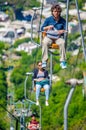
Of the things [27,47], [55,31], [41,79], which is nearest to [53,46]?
[55,31]

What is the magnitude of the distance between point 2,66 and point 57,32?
50.6 metres

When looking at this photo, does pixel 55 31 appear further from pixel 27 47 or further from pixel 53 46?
pixel 27 47

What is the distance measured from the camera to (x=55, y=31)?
13.9m

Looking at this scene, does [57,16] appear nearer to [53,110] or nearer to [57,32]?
[57,32]

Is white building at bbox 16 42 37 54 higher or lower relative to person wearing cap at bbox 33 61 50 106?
lower

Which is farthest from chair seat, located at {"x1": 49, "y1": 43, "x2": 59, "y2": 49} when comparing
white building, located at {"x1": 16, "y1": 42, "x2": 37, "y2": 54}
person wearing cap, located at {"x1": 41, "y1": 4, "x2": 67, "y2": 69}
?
white building, located at {"x1": 16, "y1": 42, "x2": 37, "y2": 54}

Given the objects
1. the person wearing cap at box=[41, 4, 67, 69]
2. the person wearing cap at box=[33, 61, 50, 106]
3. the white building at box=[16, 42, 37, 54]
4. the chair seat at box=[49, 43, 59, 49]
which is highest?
the person wearing cap at box=[41, 4, 67, 69]

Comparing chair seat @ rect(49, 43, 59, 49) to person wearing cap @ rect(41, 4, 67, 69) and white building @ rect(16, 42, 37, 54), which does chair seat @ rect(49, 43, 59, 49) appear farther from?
white building @ rect(16, 42, 37, 54)

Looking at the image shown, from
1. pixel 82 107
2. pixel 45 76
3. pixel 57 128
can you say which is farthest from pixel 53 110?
pixel 45 76

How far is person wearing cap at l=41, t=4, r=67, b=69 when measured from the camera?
44.8ft

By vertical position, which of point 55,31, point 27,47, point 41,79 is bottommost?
point 27,47

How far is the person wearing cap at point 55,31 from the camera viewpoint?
13645mm

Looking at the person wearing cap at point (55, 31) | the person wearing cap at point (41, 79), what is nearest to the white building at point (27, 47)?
the person wearing cap at point (41, 79)

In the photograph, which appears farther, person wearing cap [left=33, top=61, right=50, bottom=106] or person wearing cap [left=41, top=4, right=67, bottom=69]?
person wearing cap [left=33, top=61, right=50, bottom=106]
